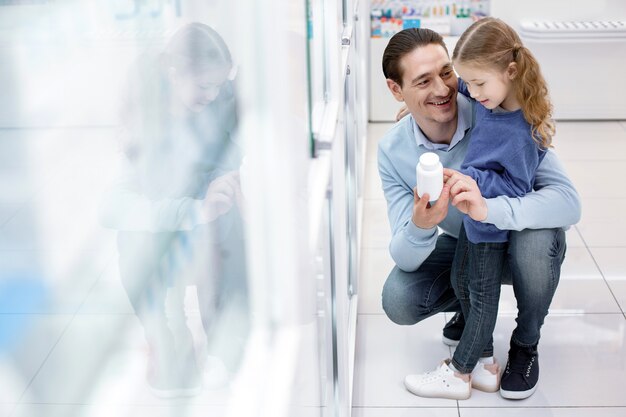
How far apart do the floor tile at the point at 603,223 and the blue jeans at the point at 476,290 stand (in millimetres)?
1096

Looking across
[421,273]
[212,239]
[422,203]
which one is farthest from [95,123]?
[421,273]

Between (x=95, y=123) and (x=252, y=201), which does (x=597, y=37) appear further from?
(x=95, y=123)

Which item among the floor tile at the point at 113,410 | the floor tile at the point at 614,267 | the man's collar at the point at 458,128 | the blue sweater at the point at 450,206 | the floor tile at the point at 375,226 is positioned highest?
the floor tile at the point at 113,410

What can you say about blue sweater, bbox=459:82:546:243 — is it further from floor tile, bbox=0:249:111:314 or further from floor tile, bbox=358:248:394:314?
floor tile, bbox=0:249:111:314

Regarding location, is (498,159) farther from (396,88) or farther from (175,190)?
(175,190)

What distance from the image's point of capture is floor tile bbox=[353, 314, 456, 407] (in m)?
2.35

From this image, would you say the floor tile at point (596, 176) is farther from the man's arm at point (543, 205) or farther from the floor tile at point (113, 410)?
the floor tile at point (113, 410)

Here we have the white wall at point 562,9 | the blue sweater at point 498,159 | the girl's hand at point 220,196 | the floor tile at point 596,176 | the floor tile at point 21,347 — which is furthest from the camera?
the white wall at point 562,9

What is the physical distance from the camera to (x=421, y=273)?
2.33 meters

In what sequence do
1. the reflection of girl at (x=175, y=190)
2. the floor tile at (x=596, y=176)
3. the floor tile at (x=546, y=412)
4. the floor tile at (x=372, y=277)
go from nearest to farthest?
the reflection of girl at (x=175, y=190) → the floor tile at (x=546, y=412) → the floor tile at (x=372, y=277) → the floor tile at (x=596, y=176)

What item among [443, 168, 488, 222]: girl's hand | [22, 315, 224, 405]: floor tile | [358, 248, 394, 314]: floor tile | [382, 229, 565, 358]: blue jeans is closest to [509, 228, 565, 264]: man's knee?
[382, 229, 565, 358]: blue jeans

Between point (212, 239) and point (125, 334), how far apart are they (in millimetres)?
187

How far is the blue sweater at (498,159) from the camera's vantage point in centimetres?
202

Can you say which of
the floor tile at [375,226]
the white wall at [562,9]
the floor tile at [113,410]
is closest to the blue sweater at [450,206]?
the floor tile at [375,226]
